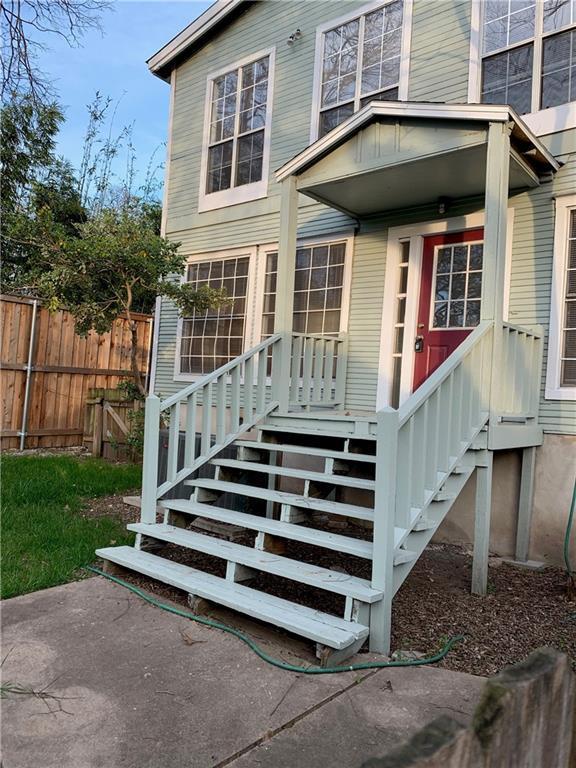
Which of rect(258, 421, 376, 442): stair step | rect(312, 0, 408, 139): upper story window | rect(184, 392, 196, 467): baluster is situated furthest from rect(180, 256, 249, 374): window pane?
rect(184, 392, 196, 467): baluster

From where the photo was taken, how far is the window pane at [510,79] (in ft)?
17.7

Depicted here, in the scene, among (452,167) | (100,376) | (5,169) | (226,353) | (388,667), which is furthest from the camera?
(5,169)

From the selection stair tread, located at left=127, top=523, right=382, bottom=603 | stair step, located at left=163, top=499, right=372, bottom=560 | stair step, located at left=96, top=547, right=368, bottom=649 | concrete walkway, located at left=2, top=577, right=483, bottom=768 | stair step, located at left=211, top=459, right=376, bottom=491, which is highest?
stair step, located at left=211, top=459, right=376, bottom=491

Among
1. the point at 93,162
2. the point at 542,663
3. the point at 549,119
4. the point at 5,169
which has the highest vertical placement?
the point at 93,162

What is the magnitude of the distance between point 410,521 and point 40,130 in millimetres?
15135

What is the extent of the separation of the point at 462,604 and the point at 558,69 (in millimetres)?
4673

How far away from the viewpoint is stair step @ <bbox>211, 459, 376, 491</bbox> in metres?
3.93

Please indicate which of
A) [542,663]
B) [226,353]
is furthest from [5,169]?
[542,663]

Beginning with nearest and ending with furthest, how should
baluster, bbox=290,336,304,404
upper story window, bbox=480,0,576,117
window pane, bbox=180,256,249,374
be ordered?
upper story window, bbox=480,0,576,117 → baluster, bbox=290,336,304,404 → window pane, bbox=180,256,249,374

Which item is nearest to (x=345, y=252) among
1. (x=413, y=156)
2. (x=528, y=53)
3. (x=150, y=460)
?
(x=413, y=156)

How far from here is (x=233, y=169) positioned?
8039 millimetres

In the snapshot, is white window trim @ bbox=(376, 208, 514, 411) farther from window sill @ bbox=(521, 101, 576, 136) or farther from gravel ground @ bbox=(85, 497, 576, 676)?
gravel ground @ bbox=(85, 497, 576, 676)

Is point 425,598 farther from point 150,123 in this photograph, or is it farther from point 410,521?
point 150,123

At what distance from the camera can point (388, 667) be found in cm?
285
